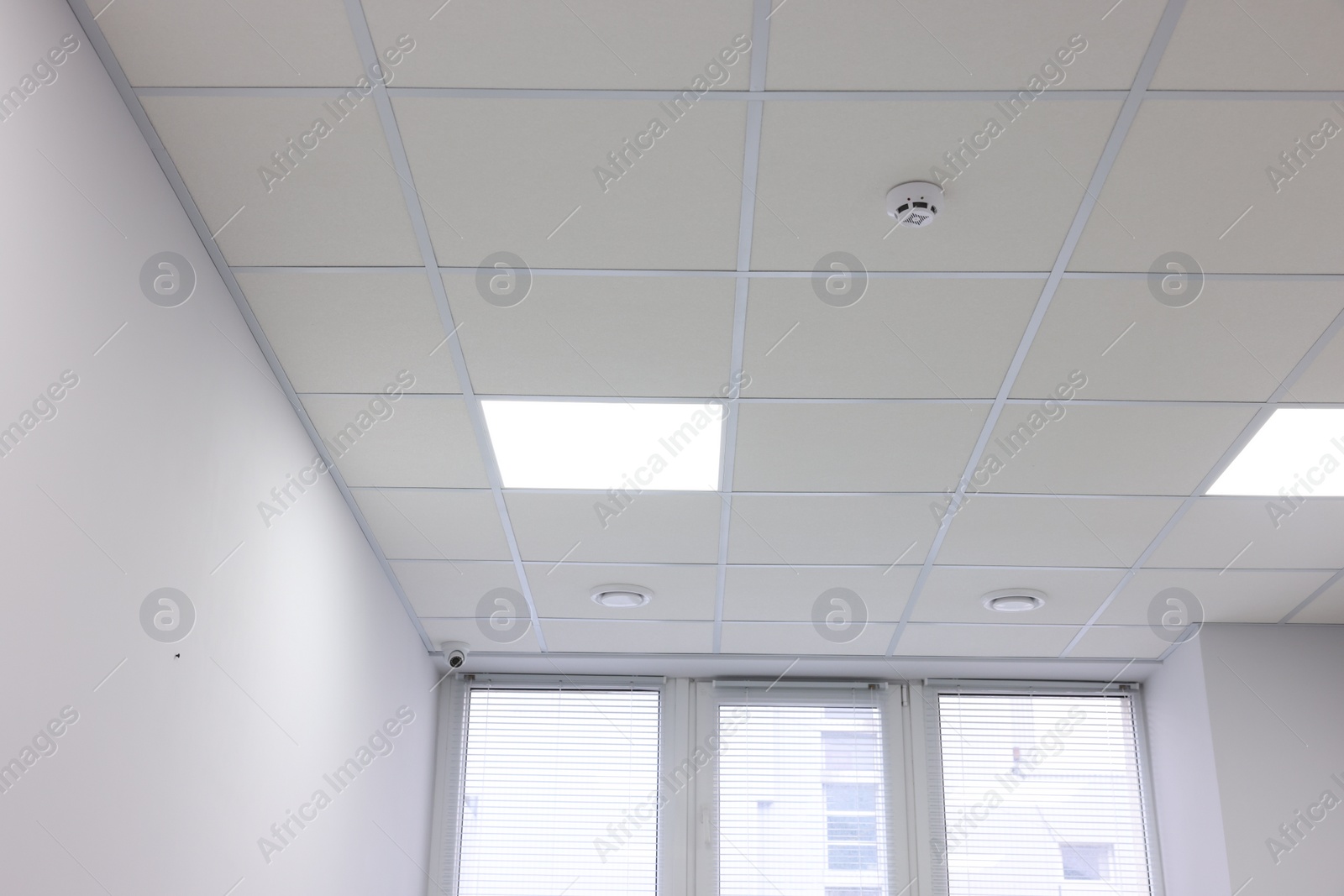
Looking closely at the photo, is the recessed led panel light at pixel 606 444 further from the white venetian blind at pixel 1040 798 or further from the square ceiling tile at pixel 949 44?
the white venetian blind at pixel 1040 798

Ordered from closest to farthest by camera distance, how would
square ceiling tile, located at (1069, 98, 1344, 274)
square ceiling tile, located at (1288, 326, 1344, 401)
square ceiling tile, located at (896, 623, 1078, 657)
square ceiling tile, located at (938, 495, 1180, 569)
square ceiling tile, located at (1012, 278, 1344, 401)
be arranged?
square ceiling tile, located at (1069, 98, 1344, 274), square ceiling tile, located at (1012, 278, 1344, 401), square ceiling tile, located at (1288, 326, 1344, 401), square ceiling tile, located at (938, 495, 1180, 569), square ceiling tile, located at (896, 623, 1078, 657)

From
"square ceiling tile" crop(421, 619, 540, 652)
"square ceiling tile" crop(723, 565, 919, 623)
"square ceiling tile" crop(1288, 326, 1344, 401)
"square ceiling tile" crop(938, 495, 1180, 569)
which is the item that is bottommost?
"square ceiling tile" crop(421, 619, 540, 652)

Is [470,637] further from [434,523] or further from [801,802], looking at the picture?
[801,802]

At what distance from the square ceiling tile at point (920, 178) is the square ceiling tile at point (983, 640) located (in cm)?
→ 298

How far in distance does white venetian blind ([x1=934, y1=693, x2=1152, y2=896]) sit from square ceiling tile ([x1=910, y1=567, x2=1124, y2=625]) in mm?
1112

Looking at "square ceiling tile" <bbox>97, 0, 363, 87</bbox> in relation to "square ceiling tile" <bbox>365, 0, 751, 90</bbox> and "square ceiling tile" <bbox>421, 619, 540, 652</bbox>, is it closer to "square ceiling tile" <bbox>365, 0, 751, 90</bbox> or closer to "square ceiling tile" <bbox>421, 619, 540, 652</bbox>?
"square ceiling tile" <bbox>365, 0, 751, 90</bbox>

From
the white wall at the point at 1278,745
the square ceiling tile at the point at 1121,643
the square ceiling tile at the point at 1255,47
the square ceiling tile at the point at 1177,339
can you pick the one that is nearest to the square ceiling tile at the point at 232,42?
the square ceiling tile at the point at 1255,47

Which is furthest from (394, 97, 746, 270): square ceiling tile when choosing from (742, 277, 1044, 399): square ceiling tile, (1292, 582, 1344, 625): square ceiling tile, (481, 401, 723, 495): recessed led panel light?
(1292, 582, 1344, 625): square ceiling tile

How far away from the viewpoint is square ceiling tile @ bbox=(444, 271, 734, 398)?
3176mm

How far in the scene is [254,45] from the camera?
95.8 inches

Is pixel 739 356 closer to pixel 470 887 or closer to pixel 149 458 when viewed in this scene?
pixel 149 458

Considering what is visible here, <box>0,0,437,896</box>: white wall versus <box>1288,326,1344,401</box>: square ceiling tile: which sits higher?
<box>1288,326,1344,401</box>: square ceiling tile

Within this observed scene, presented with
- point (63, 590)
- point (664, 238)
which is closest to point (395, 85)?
point (664, 238)

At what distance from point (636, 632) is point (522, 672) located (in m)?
0.98
